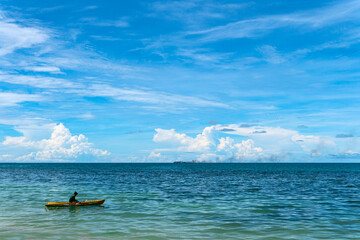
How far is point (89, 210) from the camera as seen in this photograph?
32438 mm

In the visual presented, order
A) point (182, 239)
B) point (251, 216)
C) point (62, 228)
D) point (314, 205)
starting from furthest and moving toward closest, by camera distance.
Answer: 1. point (314, 205)
2. point (251, 216)
3. point (62, 228)
4. point (182, 239)

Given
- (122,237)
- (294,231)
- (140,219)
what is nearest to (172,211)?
(140,219)

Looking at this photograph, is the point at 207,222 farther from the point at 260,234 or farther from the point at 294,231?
the point at 294,231

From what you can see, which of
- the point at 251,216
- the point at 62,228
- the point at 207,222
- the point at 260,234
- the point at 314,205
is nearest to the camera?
the point at 260,234

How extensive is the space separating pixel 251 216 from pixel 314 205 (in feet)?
36.4

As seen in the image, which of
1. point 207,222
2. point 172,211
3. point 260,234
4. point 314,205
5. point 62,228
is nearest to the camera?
point 260,234

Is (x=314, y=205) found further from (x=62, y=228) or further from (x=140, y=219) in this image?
(x=62, y=228)

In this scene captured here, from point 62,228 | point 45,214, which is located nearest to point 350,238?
point 62,228

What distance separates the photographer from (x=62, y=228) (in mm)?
24328

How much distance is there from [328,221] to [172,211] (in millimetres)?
14181

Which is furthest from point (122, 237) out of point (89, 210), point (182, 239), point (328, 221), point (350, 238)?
point (328, 221)

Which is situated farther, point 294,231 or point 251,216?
point 251,216

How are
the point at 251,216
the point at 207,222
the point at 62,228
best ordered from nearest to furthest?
the point at 62,228, the point at 207,222, the point at 251,216

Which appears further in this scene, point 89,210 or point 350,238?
point 89,210
